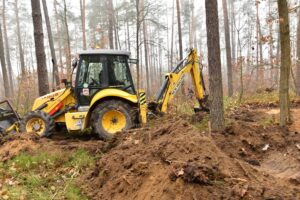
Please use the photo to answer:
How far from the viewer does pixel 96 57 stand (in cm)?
912

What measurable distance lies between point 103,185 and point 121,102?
3.38 m

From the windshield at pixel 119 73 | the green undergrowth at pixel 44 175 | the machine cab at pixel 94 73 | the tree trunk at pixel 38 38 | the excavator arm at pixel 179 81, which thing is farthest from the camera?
the tree trunk at pixel 38 38

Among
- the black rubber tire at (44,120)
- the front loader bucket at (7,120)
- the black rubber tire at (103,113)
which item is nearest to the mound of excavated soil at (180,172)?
the black rubber tire at (103,113)

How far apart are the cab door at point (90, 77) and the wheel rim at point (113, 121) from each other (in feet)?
2.44

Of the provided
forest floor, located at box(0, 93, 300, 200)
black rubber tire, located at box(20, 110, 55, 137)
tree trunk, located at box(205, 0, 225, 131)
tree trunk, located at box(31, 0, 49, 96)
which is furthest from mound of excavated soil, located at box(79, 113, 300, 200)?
tree trunk, located at box(31, 0, 49, 96)

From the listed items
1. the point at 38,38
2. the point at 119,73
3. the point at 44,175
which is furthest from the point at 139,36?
the point at 44,175

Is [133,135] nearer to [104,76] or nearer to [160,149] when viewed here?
[160,149]

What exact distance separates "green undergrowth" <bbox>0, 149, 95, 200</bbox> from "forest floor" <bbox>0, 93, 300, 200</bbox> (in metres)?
0.02

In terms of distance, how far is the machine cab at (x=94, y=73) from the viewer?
9.08 metres

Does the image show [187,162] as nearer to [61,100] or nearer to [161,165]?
[161,165]

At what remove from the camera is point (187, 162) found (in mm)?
5023

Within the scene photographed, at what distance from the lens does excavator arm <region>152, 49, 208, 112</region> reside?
32.1 feet

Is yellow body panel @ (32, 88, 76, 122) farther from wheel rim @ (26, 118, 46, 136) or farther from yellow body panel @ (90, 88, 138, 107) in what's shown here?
yellow body panel @ (90, 88, 138, 107)

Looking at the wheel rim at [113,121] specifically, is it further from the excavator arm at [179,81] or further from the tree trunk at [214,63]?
the tree trunk at [214,63]
